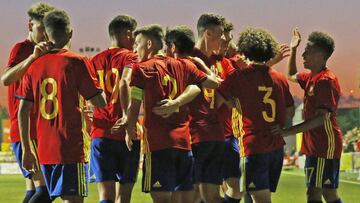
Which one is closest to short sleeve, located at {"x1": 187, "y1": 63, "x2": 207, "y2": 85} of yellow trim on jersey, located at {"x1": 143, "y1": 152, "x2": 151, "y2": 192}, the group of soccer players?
the group of soccer players

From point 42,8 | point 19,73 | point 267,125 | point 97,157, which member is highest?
point 42,8

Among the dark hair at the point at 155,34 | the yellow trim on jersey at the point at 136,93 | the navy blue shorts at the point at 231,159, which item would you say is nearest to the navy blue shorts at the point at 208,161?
the navy blue shorts at the point at 231,159

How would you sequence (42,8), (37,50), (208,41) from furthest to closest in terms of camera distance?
(208,41), (42,8), (37,50)

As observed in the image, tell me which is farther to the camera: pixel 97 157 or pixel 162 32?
pixel 97 157

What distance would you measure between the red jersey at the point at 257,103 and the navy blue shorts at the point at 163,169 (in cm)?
71

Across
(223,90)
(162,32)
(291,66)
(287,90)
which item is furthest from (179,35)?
(291,66)

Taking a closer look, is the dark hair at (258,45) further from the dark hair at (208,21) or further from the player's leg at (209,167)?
the player's leg at (209,167)

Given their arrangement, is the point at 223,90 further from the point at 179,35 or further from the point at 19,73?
the point at 19,73

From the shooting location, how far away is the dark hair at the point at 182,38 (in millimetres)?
7328

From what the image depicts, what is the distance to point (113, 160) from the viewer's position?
799 centimetres

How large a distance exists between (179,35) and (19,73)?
1.57 metres

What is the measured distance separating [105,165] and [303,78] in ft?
7.90

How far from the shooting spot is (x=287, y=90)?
7.52 metres

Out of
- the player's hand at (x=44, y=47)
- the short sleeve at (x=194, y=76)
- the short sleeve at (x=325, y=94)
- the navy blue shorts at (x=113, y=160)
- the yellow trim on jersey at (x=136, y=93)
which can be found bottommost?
the navy blue shorts at (x=113, y=160)
